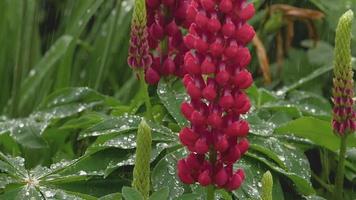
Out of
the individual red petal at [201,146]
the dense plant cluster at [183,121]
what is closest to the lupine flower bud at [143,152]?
the dense plant cluster at [183,121]

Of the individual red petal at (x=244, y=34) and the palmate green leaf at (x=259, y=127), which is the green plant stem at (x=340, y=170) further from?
the individual red petal at (x=244, y=34)

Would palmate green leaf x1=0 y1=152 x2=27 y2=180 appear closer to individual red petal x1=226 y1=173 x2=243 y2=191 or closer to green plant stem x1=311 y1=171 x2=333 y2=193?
individual red petal x1=226 y1=173 x2=243 y2=191

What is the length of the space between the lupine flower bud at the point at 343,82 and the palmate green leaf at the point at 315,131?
0.43 ft

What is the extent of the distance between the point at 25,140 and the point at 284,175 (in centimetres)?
79

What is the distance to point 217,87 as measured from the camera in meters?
1.97

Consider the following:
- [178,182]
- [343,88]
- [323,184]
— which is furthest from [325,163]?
[178,182]

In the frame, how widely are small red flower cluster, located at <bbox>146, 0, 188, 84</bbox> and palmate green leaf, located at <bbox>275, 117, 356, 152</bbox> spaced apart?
350 mm

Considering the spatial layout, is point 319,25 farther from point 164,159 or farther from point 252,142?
point 164,159

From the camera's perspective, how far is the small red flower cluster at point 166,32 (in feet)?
8.13

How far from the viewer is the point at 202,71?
6.39 feet

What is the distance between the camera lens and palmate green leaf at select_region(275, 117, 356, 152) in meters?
2.54

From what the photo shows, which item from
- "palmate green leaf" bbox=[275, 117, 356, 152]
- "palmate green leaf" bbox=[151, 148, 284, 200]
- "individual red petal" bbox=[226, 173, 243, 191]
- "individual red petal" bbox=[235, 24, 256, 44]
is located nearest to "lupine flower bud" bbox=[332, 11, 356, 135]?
"palmate green leaf" bbox=[275, 117, 356, 152]

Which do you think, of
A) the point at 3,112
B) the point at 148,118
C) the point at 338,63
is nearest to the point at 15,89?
the point at 3,112

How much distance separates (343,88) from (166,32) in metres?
0.51
